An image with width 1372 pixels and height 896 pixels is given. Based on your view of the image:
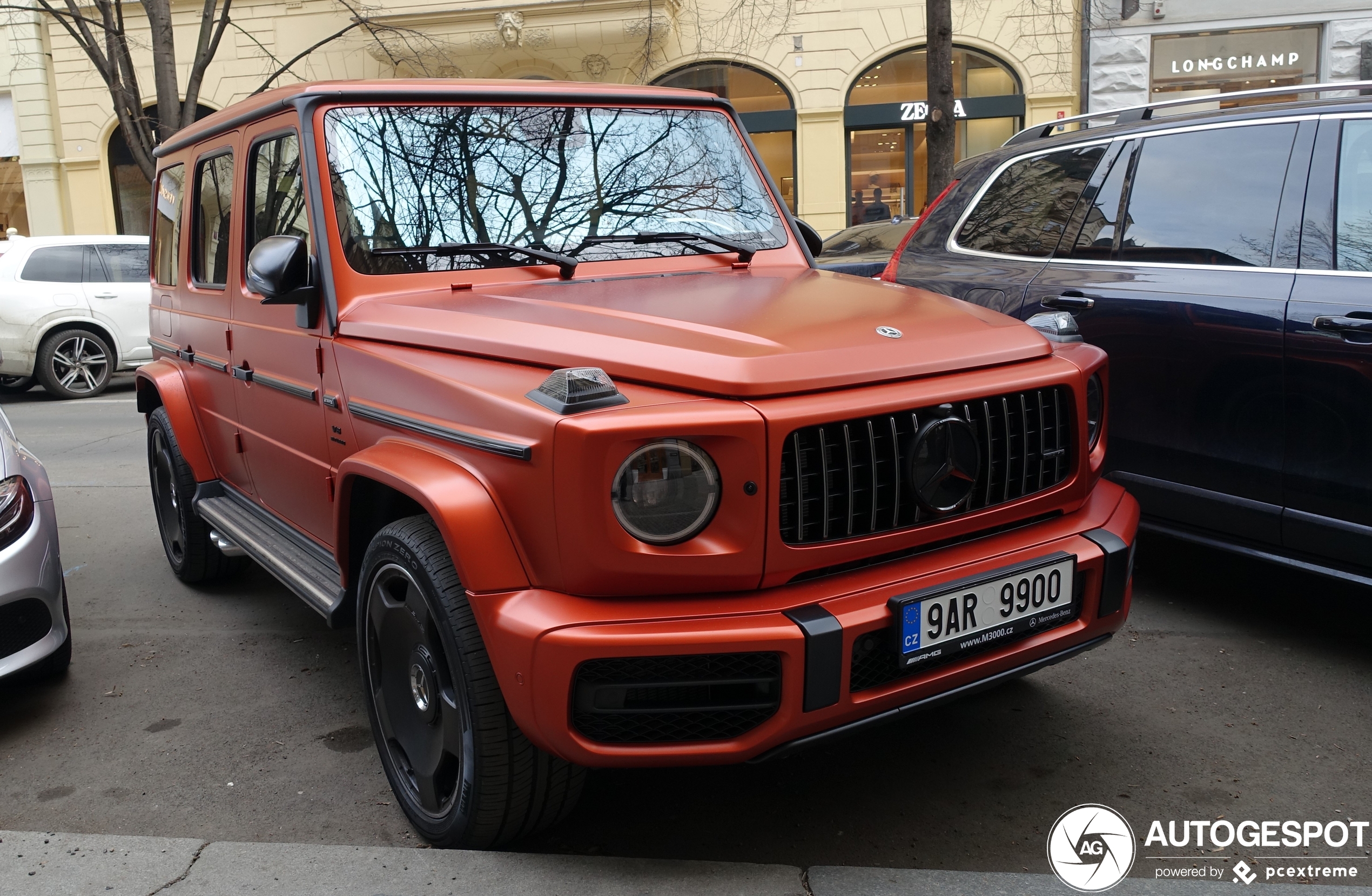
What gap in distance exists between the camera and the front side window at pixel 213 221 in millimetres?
4066

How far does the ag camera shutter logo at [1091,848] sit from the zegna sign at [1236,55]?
1617 centimetres

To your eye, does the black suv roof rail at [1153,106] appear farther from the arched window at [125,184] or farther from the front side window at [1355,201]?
the arched window at [125,184]

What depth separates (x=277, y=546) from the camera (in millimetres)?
3705

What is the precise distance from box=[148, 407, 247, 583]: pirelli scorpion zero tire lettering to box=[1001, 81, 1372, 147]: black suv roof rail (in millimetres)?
3735

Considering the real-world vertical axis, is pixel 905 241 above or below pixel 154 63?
below

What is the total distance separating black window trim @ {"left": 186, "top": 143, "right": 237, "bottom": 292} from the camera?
13.9 feet

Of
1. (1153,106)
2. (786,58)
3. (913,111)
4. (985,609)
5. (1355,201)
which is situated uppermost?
(786,58)

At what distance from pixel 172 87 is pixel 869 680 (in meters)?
16.2

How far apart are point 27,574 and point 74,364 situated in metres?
10.1

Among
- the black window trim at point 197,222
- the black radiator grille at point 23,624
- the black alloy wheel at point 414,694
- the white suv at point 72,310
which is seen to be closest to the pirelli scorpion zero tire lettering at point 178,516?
the black window trim at point 197,222

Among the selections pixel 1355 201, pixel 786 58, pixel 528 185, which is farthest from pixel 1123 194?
pixel 786 58

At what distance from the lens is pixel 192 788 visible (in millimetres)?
3154

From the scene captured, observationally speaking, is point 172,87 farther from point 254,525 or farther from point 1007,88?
point 254,525

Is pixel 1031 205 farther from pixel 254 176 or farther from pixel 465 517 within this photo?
pixel 465 517
